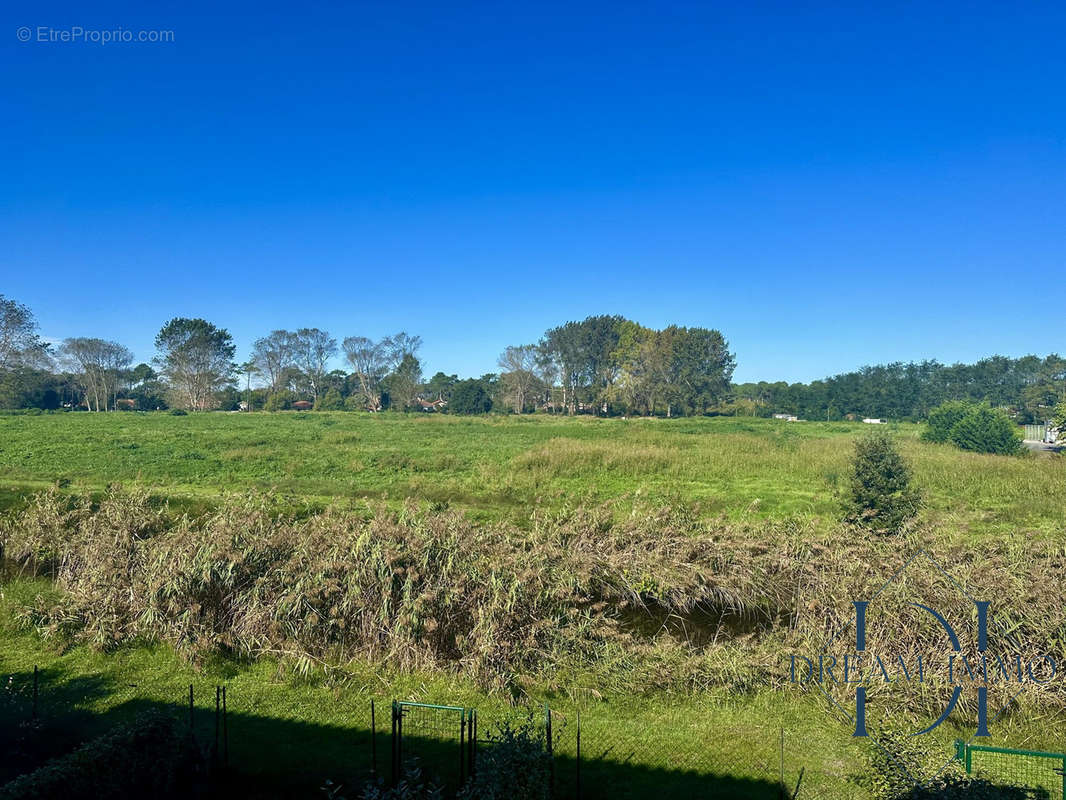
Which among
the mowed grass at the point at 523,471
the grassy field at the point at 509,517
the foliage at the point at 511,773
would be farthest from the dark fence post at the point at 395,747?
the mowed grass at the point at 523,471

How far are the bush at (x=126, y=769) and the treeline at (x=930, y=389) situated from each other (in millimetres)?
70779

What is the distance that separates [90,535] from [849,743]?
13366mm

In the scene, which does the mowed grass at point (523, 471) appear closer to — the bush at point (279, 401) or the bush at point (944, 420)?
the bush at point (944, 420)

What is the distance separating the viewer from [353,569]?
969cm

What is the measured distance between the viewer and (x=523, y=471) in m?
20.8

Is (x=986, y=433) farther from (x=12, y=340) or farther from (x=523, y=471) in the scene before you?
(x=12, y=340)

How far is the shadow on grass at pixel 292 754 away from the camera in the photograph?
643 cm

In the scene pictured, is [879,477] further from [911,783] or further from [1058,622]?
[911,783]

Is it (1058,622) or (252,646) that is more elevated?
(1058,622)

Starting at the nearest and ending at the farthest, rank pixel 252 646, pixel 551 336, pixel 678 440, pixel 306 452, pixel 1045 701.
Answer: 1. pixel 1045 701
2. pixel 252 646
3. pixel 306 452
4. pixel 678 440
5. pixel 551 336

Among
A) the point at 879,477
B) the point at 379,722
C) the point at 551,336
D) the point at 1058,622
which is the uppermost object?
the point at 551,336

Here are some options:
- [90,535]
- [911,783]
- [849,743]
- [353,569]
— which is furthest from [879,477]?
[90,535]

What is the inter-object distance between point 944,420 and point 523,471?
2864cm

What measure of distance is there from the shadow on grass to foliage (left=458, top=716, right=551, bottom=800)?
121cm
